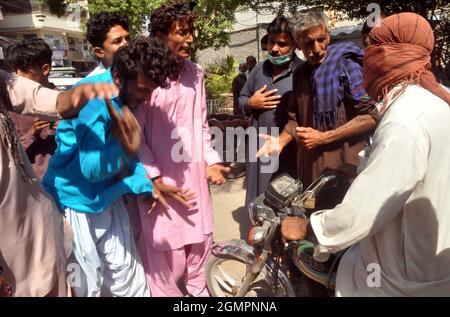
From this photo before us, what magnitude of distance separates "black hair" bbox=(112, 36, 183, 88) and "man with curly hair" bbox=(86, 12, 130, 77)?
55 centimetres

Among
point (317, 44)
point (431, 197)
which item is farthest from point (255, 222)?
point (317, 44)

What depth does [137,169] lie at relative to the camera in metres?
2.01

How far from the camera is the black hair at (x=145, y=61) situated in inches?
68.5

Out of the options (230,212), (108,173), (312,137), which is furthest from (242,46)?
(108,173)

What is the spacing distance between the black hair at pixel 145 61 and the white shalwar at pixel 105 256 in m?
0.75

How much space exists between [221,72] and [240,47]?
11.2ft

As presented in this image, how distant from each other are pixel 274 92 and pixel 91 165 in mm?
1622

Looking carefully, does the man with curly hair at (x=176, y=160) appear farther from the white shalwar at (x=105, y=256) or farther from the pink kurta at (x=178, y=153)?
the white shalwar at (x=105, y=256)

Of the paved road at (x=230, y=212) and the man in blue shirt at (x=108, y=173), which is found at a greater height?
the man in blue shirt at (x=108, y=173)

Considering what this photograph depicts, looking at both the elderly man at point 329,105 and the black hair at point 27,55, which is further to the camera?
the black hair at point 27,55

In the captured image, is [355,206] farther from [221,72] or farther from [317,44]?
[221,72]

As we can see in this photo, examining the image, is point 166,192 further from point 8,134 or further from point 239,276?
point 239,276

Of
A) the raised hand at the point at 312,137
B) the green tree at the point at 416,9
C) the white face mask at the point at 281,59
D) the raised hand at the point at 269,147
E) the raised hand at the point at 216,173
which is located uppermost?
the green tree at the point at 416,9

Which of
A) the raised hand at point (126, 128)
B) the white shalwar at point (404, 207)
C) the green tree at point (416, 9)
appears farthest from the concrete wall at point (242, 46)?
the white shalwar at point (404, 207)
